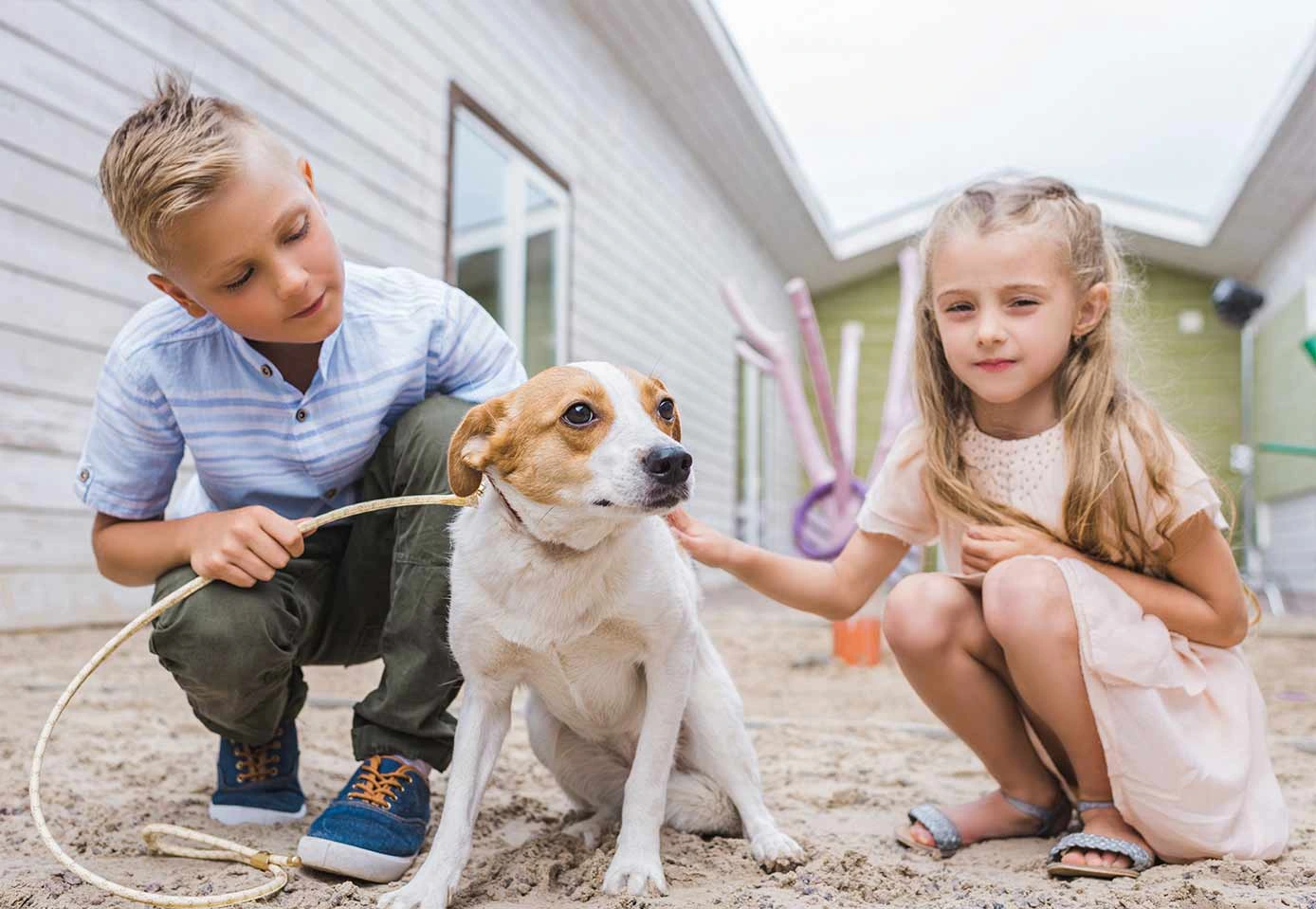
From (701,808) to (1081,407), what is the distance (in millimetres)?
869

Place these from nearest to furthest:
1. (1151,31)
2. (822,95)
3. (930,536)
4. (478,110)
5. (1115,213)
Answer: (930,536) → (478,110) → (1151,31) → (822,95) → (1115,213)

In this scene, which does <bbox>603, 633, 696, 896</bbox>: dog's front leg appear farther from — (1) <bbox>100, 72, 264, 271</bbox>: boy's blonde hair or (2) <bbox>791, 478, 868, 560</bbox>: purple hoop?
(2) <bbox>791, 478, 868, 560</bbox>: purple hoop

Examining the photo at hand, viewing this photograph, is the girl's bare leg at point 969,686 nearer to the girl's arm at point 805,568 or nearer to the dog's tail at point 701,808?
the girl's arm at point 805,568

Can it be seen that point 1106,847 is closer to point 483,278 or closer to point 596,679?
point 596,679

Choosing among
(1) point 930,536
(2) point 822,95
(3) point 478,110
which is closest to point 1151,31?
(2) point 822,95

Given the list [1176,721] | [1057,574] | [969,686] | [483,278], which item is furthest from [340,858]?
[483,278]

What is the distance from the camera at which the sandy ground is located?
142cm

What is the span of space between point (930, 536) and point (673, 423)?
551mm

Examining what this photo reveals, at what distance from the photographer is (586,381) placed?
1.54 m

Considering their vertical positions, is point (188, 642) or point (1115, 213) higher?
point (1115, 213)

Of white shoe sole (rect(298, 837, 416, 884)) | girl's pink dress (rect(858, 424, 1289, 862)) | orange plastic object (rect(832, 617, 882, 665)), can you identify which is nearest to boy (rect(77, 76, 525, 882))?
white shoe sole (rect(298, 837, 416, 884))

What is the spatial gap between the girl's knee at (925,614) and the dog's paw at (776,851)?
0.37 metres

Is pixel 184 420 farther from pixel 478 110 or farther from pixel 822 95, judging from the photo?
pixel 822 95

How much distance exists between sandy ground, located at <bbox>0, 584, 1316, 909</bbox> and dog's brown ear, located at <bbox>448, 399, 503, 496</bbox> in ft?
1.78
